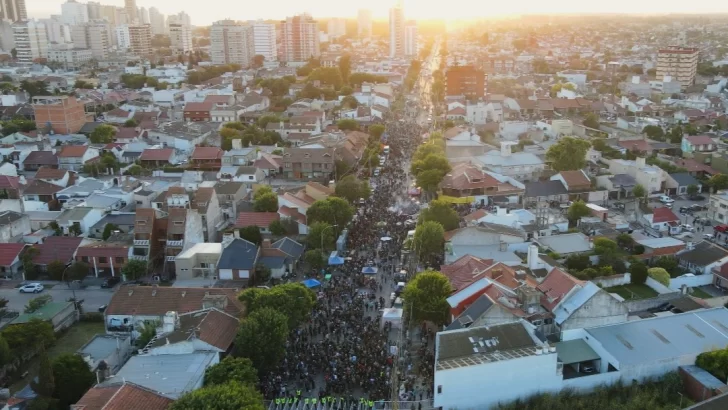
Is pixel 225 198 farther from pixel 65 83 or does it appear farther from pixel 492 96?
pixel 65 83

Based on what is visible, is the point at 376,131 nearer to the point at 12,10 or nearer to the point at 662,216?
the point at 662,216

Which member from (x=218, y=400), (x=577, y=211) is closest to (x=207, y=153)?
(x=577, y=211)

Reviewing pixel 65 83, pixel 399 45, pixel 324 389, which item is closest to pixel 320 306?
pixel 324 389

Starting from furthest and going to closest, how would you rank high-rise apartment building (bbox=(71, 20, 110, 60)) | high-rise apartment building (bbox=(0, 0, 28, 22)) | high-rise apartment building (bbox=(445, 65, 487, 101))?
high-rise apartment building (bbox=(0, 0, 28, 22))
high-rise apartment building (bbox=(71, 20, 110, 60))
high-rise apartment building (bbox=(445, 65, 487, 101))

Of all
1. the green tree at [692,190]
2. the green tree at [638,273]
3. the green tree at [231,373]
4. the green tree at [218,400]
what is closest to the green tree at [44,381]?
the green tree at [231,373]

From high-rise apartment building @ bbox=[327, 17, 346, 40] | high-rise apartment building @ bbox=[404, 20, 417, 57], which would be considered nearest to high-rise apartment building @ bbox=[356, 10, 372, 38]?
high-rise apartment building @ bbox=[327, 17, 346, 40]

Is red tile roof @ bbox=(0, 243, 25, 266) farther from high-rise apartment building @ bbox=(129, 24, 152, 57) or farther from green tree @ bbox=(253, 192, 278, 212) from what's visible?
high-rise apartment building @ bbox=(129, 24, 152, 57)
